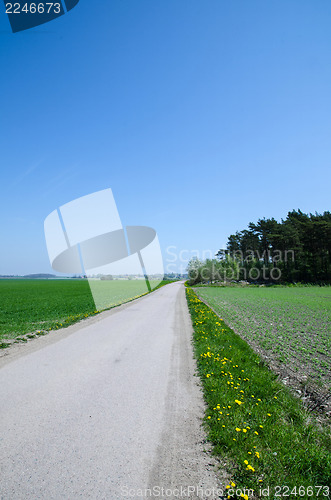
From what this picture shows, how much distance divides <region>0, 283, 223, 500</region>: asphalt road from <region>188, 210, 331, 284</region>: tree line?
58.3m

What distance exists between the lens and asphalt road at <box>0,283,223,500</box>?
2.85 meters

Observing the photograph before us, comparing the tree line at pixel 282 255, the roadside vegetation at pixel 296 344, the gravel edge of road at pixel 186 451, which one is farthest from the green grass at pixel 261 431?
the tree line at pixel 282 255

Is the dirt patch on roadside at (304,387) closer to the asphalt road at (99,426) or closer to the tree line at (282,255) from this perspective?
the asphalt road at (99,426)

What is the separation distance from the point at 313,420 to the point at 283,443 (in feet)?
4.46

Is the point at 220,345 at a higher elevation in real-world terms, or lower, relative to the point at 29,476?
lower

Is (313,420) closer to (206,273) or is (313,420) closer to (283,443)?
(283,443)

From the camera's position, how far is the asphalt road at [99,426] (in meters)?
2.85

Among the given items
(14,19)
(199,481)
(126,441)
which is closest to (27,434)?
(126,441)

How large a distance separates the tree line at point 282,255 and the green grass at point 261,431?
56965 mm

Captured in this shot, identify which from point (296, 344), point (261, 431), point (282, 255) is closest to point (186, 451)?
point (261, 431)

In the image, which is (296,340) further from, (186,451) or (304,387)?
(186,451)

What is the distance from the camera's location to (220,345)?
329 inches

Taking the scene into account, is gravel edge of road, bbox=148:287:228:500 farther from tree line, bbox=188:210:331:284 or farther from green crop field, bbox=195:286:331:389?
tree line, bbox=188:210:331:284

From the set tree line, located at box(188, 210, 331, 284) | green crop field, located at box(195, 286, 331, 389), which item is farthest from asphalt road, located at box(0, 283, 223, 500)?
tree line, located at box(188, 210, 331, 284)
